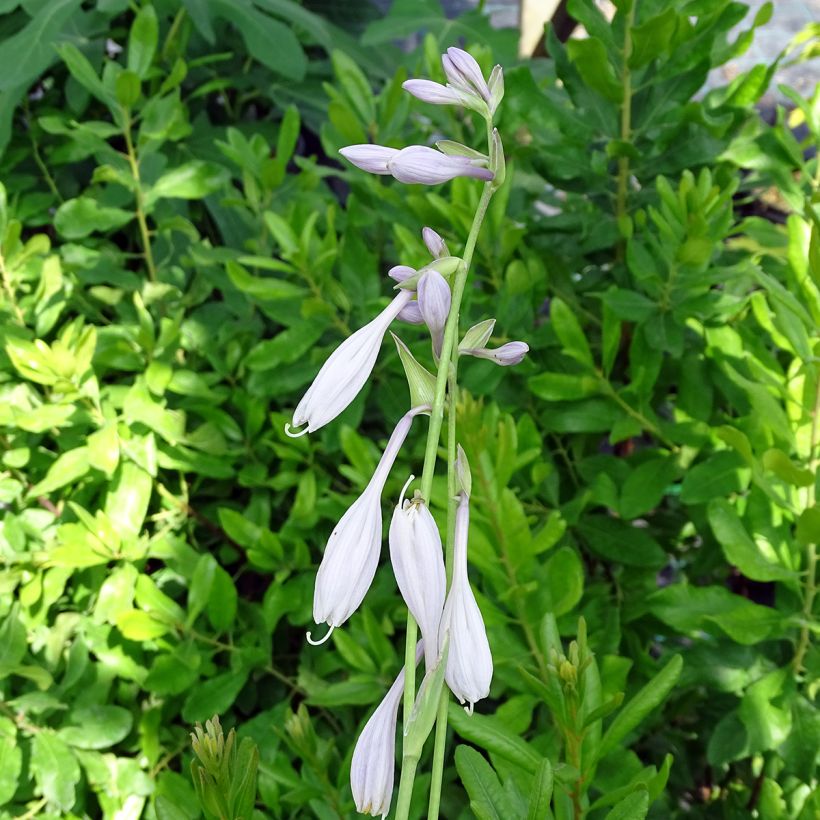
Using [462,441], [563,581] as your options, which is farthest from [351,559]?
[563,581]

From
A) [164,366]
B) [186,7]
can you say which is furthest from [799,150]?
[186,7]

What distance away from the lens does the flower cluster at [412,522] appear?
1.64 feet

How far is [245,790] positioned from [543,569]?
47 cm

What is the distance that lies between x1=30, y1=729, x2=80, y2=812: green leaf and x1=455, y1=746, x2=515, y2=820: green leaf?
0.63 meters

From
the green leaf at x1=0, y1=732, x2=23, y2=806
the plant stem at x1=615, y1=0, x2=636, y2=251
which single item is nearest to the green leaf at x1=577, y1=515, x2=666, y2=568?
the plant stem at x1=615, y1=0, x2=636, y2=251

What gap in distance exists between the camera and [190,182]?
1387 mm

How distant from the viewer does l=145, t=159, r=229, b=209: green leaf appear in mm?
1382

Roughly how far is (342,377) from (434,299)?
0.07m

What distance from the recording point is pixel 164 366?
1241 millimetres

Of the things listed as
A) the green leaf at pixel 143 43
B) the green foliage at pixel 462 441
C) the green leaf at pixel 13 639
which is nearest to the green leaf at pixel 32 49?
the green foliage at pixel 462 441

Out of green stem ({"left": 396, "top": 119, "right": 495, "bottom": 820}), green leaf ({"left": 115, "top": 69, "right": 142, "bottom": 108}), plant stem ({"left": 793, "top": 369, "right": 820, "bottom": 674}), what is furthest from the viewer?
green leaf ({"left": 115, "top": 69, "right": 142, "bottom": 108})

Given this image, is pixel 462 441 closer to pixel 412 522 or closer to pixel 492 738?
pixel 492 738

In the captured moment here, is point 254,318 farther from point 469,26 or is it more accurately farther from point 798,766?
point 798,766

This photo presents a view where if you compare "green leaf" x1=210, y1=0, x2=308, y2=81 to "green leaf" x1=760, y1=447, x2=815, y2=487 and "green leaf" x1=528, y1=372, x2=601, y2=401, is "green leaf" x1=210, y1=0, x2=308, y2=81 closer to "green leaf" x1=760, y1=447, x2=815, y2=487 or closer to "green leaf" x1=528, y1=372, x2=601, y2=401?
"green leaf" x1=528, y1=372, x2=601, y2=401
